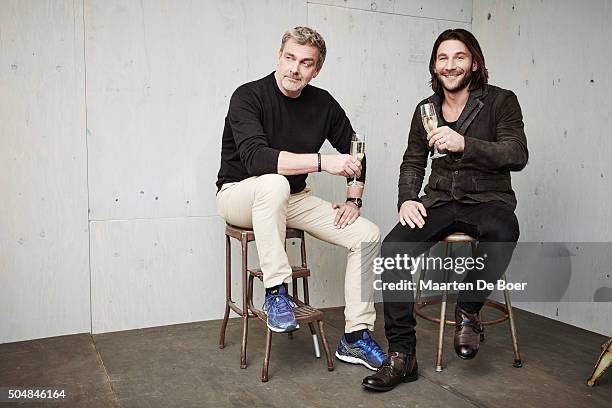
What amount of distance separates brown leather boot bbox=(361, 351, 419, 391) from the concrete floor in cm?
3

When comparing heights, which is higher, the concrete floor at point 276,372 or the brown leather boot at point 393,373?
the brown leather boot at point 393,373

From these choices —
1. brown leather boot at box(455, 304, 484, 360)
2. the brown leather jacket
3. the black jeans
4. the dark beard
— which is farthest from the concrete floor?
the dark beard

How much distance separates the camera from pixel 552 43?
332cm

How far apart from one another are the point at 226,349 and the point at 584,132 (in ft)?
6.89

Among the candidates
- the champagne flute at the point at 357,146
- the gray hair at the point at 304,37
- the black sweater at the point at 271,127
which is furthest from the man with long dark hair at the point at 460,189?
the gray hair at the point at 304,37

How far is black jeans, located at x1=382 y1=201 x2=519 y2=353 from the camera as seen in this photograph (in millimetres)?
2365

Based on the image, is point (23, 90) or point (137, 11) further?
point (137, 11)

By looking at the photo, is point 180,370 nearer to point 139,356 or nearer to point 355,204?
point 139,356

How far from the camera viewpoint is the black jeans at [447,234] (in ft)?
7.76

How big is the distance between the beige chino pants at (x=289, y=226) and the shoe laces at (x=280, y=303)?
55 mm

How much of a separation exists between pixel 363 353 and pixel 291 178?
0.80 meters

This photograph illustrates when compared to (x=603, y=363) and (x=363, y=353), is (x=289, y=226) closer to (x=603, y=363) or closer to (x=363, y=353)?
(x=363, y=353)

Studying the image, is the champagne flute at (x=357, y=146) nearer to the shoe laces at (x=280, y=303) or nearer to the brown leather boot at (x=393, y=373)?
the shoe laces at (x=280, y=303)

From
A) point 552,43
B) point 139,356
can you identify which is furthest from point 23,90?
point 552,43
